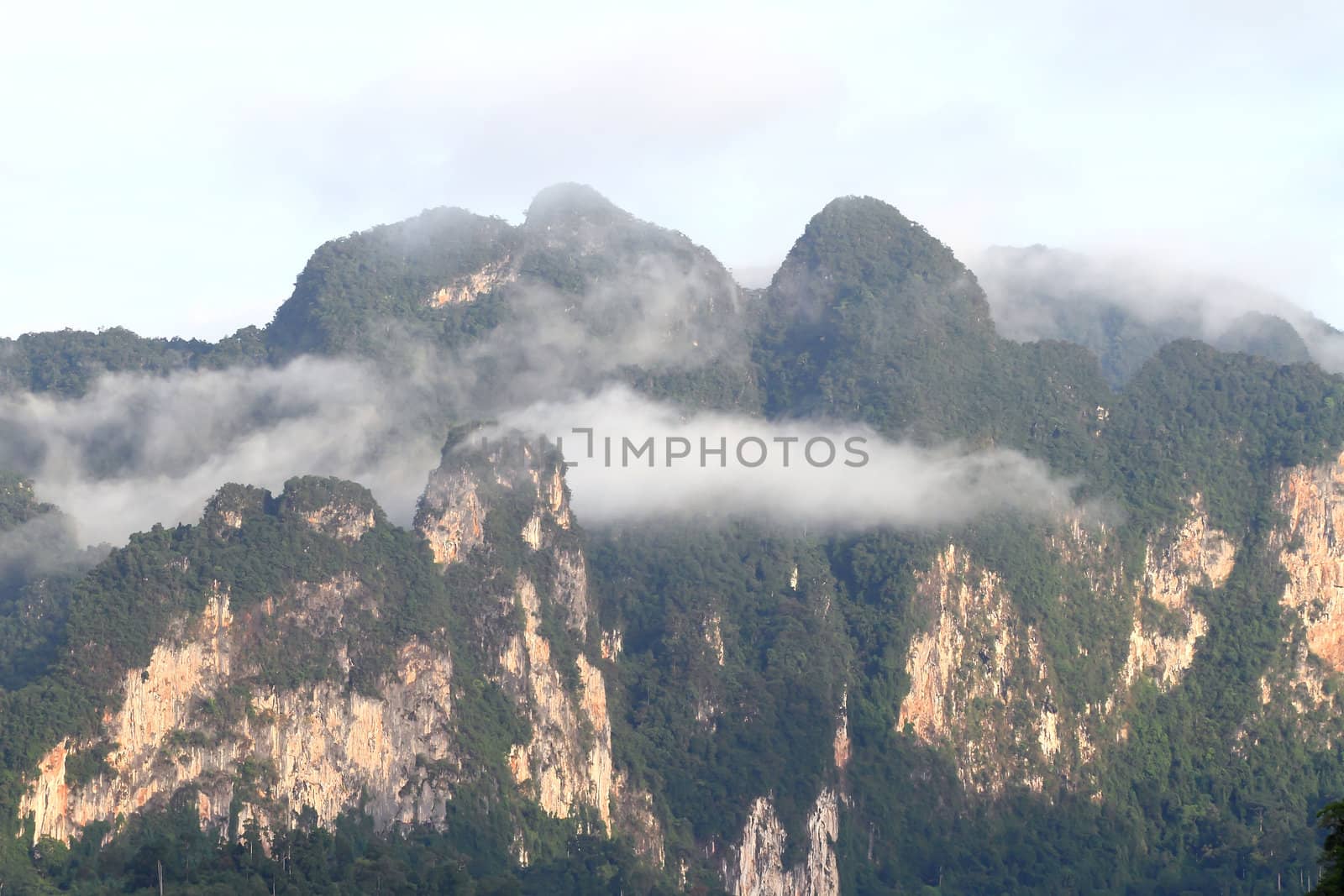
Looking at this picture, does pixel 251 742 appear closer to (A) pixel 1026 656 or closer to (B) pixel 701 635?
(B) pixel 701 635

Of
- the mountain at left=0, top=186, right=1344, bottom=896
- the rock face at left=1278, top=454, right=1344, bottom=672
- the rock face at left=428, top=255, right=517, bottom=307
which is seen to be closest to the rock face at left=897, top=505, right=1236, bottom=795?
the mountain at left=0, top=186, right=1344, bottom=896

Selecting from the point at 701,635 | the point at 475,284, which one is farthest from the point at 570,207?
the point at 701,635

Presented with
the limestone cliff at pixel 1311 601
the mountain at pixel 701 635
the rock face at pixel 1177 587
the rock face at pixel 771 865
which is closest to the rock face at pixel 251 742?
the mountain at pixel 701 635

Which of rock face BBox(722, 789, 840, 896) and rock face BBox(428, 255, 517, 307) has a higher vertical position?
rock face BBox(428, 255, 517, 307)

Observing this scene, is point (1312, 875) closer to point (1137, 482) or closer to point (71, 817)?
point (1137, 482)

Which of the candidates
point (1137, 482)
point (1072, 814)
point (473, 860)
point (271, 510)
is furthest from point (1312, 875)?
point (271, 510)

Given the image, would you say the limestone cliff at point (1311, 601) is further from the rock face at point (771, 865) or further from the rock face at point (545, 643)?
the rock face at point (545, 643)

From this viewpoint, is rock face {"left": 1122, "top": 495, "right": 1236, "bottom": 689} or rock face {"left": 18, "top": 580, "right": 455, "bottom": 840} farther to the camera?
rock face {"left": 1122, "top": 495, "right": 1236, "bottom": 689}

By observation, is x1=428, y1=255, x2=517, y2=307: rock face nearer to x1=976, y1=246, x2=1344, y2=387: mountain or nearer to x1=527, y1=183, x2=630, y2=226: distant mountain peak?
x1=527, y1=183, x2=630, y2=226: distant mountain peak
